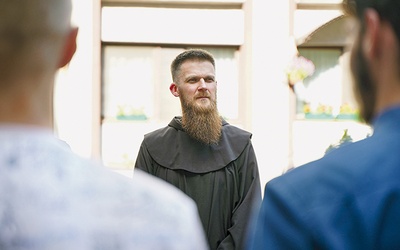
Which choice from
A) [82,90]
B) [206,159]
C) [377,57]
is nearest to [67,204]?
[377,57]

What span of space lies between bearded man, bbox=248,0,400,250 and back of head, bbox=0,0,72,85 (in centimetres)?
59

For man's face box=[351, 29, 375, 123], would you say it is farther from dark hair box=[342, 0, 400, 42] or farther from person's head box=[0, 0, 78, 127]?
person's head box=[0, 0, 78, 127]

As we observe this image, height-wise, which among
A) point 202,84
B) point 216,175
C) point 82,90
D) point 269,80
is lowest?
point 216,175

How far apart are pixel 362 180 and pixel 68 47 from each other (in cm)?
63

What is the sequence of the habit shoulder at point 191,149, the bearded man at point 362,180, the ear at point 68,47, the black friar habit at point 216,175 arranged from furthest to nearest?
the habit shoulder at point 191,149, the black friar habit at point 216,175, the bearded man at point 362,180, the ear at point 68,47

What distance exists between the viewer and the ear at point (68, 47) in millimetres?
1446

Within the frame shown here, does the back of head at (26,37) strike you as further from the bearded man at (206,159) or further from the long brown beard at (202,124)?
the long brown beard at (202,124)

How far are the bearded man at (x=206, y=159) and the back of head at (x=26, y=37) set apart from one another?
3807mm

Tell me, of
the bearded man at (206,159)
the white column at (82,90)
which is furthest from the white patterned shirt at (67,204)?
the white column at (82,90)

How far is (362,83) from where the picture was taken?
66.5 inches

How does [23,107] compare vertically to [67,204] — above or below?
above

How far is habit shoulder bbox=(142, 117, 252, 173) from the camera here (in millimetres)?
5355

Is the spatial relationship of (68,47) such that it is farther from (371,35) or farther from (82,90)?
(82,90)

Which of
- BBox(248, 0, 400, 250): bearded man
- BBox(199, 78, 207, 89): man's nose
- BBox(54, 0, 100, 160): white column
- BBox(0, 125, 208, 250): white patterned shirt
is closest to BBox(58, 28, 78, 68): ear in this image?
BBox(0, 125, 208, 250): white patterned shirt
